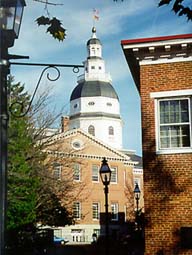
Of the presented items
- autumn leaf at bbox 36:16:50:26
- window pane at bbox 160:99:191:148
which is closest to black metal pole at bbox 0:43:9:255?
autumn leaf at bbox 36:16:50:26

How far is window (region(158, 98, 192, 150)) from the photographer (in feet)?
55.0

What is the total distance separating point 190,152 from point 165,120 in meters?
1.34

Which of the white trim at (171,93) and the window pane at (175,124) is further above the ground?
the white trim at (171,93)

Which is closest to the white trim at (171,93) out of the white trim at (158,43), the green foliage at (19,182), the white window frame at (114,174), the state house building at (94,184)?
the white trim at (158,43)

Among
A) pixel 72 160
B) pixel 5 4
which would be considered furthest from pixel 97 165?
pixel 5 4

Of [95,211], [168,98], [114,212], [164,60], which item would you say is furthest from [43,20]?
[114,212]

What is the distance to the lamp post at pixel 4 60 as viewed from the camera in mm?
3592

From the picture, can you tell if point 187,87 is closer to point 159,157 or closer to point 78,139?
point 159,157

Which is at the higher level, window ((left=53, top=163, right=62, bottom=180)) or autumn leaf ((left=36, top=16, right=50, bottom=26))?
autumn leaf ((left=36, top=16, right=50, bottom=26))

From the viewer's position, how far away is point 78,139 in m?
55.0

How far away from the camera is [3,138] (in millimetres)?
3746

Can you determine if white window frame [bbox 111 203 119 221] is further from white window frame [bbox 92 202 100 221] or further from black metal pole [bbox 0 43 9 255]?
black metal pole [bbox 0 43 9 255]

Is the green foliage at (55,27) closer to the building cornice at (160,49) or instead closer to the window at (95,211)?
the building cornice at (160,49)

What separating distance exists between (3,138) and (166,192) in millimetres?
13003
